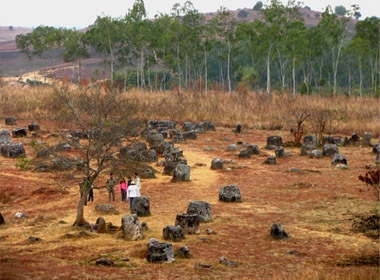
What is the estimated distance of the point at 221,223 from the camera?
16.1 metres

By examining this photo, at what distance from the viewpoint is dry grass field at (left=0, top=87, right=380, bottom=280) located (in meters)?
12.2

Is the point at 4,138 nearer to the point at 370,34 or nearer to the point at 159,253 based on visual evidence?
the point at 159,253

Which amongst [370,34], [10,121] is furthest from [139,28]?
[10,121]

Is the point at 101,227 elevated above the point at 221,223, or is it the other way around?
the point at 101,227

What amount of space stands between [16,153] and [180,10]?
40.8 m

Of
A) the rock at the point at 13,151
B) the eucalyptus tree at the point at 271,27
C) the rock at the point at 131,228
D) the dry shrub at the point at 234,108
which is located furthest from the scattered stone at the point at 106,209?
the eucalyptus tree at the point at 271,27

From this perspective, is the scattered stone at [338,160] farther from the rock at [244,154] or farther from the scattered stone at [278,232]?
the scattered stone at [278,232]

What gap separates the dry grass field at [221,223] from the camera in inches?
479

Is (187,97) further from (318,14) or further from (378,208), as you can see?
(318,14)

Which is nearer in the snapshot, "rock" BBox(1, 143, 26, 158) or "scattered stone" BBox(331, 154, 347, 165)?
"scattered stone" BBox(331, 154, 347, 165)

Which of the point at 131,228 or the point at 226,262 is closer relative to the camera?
the point at 226,262

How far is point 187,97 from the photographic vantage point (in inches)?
1746

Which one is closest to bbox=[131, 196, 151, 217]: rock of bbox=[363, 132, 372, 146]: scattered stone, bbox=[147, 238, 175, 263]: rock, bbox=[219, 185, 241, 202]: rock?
bbox=[219, 185, 241, 202]: rock

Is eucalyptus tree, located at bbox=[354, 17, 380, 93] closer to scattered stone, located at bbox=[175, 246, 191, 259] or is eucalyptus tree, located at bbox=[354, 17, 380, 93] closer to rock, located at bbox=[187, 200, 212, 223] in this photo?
rock, located at bbox=[187, 200, 212, 223]
